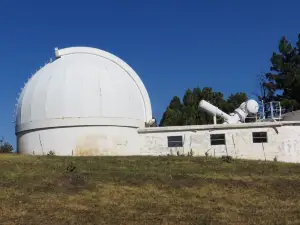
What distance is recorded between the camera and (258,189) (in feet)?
57.8

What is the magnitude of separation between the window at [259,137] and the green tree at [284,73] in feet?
66.8

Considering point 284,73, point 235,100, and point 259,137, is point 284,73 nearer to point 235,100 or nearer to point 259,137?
point 235,100

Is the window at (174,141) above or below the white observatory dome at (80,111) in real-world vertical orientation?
below

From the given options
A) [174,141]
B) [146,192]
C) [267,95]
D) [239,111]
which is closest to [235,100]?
[267,95]

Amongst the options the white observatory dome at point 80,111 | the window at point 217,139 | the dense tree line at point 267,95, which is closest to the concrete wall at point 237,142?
the window at point 217,139

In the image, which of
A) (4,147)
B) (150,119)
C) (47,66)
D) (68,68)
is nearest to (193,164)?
(150,119)

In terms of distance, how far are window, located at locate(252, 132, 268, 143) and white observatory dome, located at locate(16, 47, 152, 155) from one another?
23.3 ft

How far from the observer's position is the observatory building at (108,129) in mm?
26297

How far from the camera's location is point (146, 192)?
54.5 ft

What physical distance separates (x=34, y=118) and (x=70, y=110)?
268 centimetres

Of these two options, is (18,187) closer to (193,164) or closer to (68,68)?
(193,164)

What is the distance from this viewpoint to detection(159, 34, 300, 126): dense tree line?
44.8 meters

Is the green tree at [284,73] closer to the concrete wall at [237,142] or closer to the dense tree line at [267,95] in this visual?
the dense tree line at [267,95]

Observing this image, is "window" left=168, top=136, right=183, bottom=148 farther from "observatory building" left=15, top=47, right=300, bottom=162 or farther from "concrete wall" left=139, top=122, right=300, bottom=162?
"concrete wall" left=139, top=122, right=300, bottom=162
